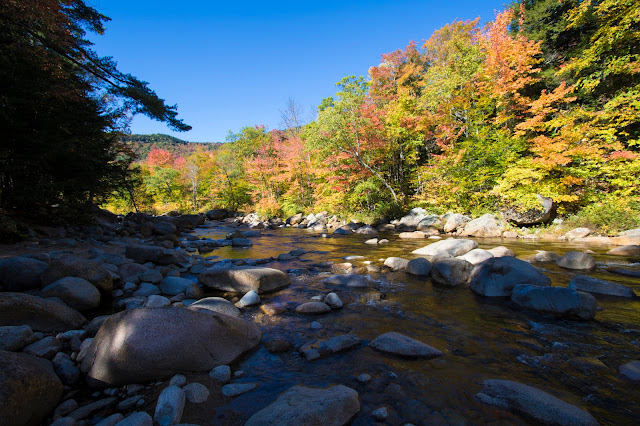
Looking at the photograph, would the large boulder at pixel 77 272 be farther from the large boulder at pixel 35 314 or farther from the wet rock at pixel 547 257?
the wet rock at pixel 547 257

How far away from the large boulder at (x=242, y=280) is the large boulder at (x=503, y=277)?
147 inches

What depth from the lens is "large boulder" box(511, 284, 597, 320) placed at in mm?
3400

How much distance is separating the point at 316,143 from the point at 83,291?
563 inches

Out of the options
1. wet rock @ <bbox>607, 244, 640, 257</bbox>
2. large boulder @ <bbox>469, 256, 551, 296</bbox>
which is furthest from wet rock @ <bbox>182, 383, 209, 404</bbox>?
wet rock @ <bbox>607, 244, 640, 257</bbox>

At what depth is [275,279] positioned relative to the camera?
516 centimetres

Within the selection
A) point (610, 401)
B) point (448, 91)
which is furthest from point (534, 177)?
point (610, 401)

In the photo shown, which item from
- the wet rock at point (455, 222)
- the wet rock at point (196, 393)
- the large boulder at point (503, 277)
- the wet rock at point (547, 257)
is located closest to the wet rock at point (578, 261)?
the wet rock at point (547, 257)

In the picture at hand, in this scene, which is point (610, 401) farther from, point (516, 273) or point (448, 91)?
point (448, 91)

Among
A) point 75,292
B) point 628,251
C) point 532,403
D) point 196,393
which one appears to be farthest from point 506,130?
point 75,292

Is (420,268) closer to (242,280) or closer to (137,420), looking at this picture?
(242,280)

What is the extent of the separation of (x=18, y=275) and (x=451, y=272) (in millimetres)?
7513

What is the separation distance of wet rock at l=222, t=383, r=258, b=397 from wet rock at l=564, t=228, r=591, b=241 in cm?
1187

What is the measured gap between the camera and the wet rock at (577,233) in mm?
9172

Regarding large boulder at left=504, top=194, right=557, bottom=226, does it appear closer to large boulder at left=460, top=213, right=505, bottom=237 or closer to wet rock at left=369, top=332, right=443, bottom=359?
large boulder at left=460, top=213, right=505, bottom=237
